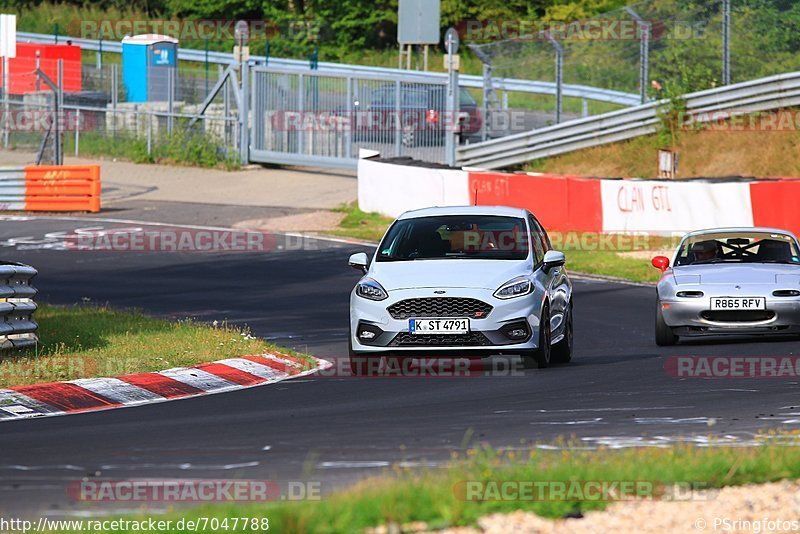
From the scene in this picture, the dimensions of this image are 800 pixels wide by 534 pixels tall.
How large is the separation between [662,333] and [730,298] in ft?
2.74

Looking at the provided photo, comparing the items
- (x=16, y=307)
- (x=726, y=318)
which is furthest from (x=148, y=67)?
(x=16, y=307)

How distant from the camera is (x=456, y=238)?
14273 mm

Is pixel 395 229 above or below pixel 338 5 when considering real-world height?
below

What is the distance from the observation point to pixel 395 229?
560 inches

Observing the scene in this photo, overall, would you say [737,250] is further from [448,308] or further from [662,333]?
[448,308]

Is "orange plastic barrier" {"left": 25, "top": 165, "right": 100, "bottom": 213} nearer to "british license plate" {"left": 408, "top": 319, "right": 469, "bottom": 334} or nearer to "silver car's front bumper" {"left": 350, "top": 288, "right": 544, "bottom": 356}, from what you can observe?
"silver car's front bumper" {"left": 350, "top": 288, "right": 544, "bottom": 356}

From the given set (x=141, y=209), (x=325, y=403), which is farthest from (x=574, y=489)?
(x=141, y=209)

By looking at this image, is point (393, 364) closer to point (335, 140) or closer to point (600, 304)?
point (600, 304)

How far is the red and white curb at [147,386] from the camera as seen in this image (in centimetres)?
1122

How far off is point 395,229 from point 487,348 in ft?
6.34

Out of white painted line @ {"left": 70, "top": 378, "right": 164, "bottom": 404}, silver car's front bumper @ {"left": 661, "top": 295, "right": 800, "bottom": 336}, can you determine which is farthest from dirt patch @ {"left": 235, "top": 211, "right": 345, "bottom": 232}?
white painted line @ {"left": 70, "top": 378, "right": 164, "bottom": 404}

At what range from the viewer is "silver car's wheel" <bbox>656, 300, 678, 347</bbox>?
15.4 m

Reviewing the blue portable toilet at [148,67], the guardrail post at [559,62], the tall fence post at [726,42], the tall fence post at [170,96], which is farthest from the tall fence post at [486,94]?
the blue portable toilet at [148,67]

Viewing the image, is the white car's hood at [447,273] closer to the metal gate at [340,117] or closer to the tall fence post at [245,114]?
the metal gate at [340,117]
